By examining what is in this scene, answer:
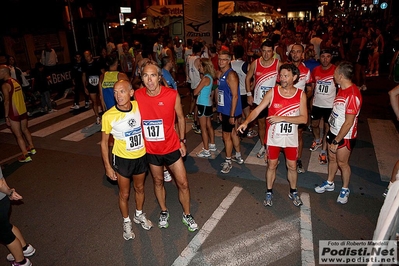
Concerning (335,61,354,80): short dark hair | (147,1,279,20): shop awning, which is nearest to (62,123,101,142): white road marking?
(335,61,354,80): short dark hair

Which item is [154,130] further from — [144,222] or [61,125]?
[61,125]

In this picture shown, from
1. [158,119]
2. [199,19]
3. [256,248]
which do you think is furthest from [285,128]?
[199,19]

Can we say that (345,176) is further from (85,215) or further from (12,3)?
(12,3)

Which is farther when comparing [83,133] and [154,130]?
[83,133]

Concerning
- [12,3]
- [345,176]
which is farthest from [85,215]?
[12,3]

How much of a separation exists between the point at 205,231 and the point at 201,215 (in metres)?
0.42

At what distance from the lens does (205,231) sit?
435cm

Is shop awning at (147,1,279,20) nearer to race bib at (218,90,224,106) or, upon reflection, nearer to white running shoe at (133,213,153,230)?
race bib at (218,90,224,106)

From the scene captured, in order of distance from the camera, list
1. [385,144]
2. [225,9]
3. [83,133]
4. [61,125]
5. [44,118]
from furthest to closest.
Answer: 1. [225,9]
2. [44,118]
3. [61,125]
4. [83,133]
5. [385,144]

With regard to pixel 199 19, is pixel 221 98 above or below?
below

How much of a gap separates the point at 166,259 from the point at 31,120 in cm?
847

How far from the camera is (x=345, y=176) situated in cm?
477

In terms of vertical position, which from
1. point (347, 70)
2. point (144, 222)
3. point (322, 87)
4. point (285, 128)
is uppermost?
point (347, 70)

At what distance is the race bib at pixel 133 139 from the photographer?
3.78 metres
